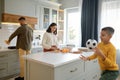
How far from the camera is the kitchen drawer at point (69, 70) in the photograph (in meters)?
1.78

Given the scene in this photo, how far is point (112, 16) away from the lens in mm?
3812

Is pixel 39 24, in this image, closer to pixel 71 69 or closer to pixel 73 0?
pixel 73 0

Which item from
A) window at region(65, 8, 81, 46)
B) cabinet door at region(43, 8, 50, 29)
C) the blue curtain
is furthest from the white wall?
cabinet door at region(43, 8, 50, 29)

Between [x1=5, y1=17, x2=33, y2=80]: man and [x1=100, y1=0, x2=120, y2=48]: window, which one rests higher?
[x1=100, y1=0, x2=120, y2=48]: window

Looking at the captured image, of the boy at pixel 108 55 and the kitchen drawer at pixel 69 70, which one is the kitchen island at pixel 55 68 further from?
the boy at pixel 108 55

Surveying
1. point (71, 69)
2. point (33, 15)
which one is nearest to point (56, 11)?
point (33, 15)

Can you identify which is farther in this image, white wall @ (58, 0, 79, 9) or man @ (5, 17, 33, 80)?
white wall @ (58, 0, 79, 9)

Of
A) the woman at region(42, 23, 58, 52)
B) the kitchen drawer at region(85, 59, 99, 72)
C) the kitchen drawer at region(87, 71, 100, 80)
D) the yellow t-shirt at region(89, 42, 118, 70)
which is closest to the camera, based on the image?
the yellow t-shirt at region(89, 42, 118, 70)

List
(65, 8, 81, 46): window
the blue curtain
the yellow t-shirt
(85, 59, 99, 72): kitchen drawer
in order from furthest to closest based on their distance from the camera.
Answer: (65, 8, 81, 46): window < the blue curtain < (85, 59, 99, 72): kitchen drawer < the yellow t-shirt

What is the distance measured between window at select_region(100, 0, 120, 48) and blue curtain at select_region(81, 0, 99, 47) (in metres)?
0.21

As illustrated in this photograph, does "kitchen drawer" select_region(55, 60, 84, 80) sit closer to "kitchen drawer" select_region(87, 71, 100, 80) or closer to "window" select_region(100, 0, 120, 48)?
"kitchen drawer" select_region(87, 71, 100, 80)

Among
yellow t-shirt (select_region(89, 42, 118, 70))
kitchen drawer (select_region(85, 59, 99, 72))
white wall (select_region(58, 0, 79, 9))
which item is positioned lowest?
kitchen drawer (select_region(85, 59, 99, 72))

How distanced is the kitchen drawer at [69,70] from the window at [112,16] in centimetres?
201

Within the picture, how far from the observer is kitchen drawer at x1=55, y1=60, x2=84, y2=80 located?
1778mm
